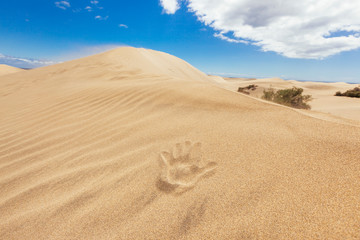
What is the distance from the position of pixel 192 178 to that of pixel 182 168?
131 mm

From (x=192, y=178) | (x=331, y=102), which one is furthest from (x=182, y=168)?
(x=331, y=102)

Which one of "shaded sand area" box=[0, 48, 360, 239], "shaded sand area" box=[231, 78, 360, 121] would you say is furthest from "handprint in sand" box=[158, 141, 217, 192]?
"shaded sand area" box=[231, 78, 360, 121]

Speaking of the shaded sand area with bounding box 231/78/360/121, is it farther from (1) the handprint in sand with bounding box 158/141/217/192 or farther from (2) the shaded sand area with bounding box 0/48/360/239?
(1) the handprint in sand with bounding box 158/141/217/192

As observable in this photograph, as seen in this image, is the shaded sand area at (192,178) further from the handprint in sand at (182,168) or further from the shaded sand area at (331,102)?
the shaded sand area at (331,102)

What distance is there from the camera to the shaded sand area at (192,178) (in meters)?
0.78

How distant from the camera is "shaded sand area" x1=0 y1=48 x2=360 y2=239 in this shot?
778 millimetres

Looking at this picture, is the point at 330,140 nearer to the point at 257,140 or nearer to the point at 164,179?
the point at 257,140

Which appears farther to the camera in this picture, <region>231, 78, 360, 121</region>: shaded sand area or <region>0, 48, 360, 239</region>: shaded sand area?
<region>231, 78, 360, 121</region>: shaded sand area

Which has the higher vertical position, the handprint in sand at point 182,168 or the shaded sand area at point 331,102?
the shaded sand area at point 331,102

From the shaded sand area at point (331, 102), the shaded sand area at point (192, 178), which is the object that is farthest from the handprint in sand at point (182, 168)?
the shaded sand area at point (331, 102)

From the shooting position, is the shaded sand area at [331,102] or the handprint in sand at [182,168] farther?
the shaded sand area at [331,102]

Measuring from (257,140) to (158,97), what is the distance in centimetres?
173

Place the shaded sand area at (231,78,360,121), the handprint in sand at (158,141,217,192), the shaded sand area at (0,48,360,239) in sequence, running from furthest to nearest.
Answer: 1. the shaded sand area at (231,78,360,121)
2. the handprint in sand at (158,141,217,192)
3. the shaded sand area at (0,48,360,239)

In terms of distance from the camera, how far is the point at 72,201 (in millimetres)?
1112
